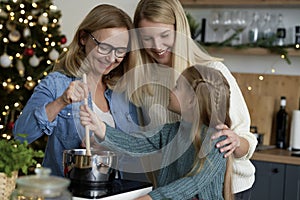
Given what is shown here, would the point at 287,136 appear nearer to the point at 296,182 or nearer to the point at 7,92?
the point at 296,182

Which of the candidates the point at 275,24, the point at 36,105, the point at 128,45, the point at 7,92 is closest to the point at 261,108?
the point at 275,24

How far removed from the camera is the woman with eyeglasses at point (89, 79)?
6.68ft

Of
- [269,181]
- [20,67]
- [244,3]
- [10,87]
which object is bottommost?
[269,181]

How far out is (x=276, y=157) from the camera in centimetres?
359

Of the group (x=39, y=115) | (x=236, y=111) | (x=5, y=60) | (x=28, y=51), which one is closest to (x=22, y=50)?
(x=28, y=51)

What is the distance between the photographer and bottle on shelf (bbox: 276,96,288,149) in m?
3.95

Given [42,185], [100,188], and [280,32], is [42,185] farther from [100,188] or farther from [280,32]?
[280,32]

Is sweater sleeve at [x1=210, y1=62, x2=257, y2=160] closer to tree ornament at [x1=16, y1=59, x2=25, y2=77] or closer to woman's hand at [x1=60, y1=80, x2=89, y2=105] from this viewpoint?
woman's hand at [x1=60, y1=80, x2=89, y2=105]

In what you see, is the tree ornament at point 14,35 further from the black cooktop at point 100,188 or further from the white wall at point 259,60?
the black cooktop at point 100,188

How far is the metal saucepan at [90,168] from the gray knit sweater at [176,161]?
142mm

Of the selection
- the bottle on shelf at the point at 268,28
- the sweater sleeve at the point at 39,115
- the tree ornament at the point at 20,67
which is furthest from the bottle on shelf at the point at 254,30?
the sweater sleeve at the point at 39,115

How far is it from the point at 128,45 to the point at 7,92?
90.1 inches

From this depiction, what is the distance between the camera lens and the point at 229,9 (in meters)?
4.18

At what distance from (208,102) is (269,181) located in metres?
1.93
